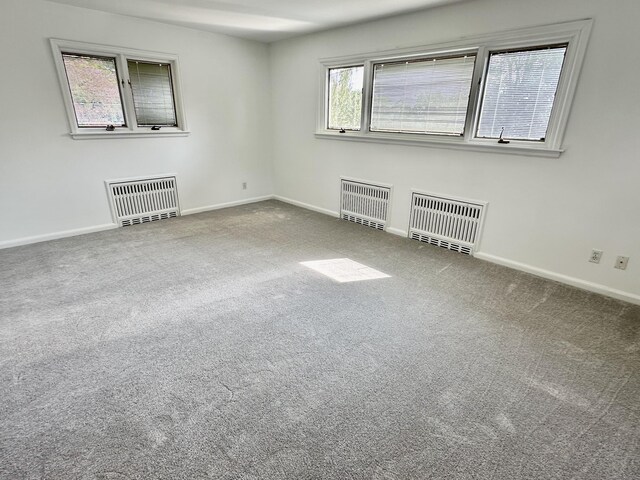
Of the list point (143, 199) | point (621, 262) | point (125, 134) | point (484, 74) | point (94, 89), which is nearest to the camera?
point (621, 262)

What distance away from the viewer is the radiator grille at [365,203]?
4.26m

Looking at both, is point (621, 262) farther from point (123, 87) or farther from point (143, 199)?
point (123, 87)

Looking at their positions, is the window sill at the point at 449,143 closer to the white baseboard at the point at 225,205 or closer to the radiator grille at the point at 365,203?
the radiator grille at the point at 365,203

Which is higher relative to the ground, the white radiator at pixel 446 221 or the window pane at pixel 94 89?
the window pane at pixel 94 89

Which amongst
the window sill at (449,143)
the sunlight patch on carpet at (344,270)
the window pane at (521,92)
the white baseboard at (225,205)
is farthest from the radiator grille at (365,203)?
the white baseboard at (225,205)

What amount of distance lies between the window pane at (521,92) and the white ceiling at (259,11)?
2.68ft

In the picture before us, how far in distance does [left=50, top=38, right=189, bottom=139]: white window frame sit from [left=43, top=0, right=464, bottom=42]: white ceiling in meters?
0.39

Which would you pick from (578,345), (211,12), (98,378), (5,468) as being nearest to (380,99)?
(211,12)

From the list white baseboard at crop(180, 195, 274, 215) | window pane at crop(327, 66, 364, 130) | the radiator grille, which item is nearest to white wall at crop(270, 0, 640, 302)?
the radiator grille

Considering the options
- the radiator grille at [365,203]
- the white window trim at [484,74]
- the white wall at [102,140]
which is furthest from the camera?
the radiator grille at [365,203]

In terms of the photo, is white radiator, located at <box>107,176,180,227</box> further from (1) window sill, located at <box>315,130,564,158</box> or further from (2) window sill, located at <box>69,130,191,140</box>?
(1) window sill, located at <box>315,130,564,158</box>

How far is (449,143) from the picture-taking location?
11.3 feet

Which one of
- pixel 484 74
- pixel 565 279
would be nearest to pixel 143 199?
pixel 484 74

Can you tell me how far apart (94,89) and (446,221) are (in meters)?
4.44
